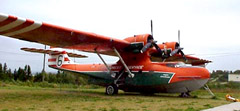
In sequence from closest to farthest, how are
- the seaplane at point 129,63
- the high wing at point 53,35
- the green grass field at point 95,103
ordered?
the green grass field at point 95,103 < the high wing at point 53,35 < the seaplane at point 129,63

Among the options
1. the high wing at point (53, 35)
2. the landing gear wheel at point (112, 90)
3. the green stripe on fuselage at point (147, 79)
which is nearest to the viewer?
the high wing at point (53, 35)

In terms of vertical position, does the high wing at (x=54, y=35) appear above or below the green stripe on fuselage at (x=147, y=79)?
above

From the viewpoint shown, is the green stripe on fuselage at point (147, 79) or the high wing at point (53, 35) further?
the green stripe on fuselage at point (147, 79)

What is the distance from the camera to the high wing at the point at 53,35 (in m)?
12.2

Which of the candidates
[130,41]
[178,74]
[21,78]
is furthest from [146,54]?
[21,78]

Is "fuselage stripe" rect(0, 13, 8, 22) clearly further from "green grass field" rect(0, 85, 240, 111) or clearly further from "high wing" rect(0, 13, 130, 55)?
"green grass field" rect(0, 85, 240, 111)

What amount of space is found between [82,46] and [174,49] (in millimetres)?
6866

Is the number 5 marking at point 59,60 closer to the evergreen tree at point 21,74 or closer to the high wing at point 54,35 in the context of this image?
the high wing at point 54,35

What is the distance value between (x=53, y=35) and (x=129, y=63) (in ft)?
19.2

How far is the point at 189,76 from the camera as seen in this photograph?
16.0m

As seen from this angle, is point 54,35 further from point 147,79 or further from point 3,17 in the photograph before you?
point 147,79

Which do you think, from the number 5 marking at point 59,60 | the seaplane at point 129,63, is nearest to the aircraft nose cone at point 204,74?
the seaplane at point 129,63

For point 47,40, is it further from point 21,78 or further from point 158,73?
point 21,78

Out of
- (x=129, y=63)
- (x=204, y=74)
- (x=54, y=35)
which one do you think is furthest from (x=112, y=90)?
(x=204, y=74)
